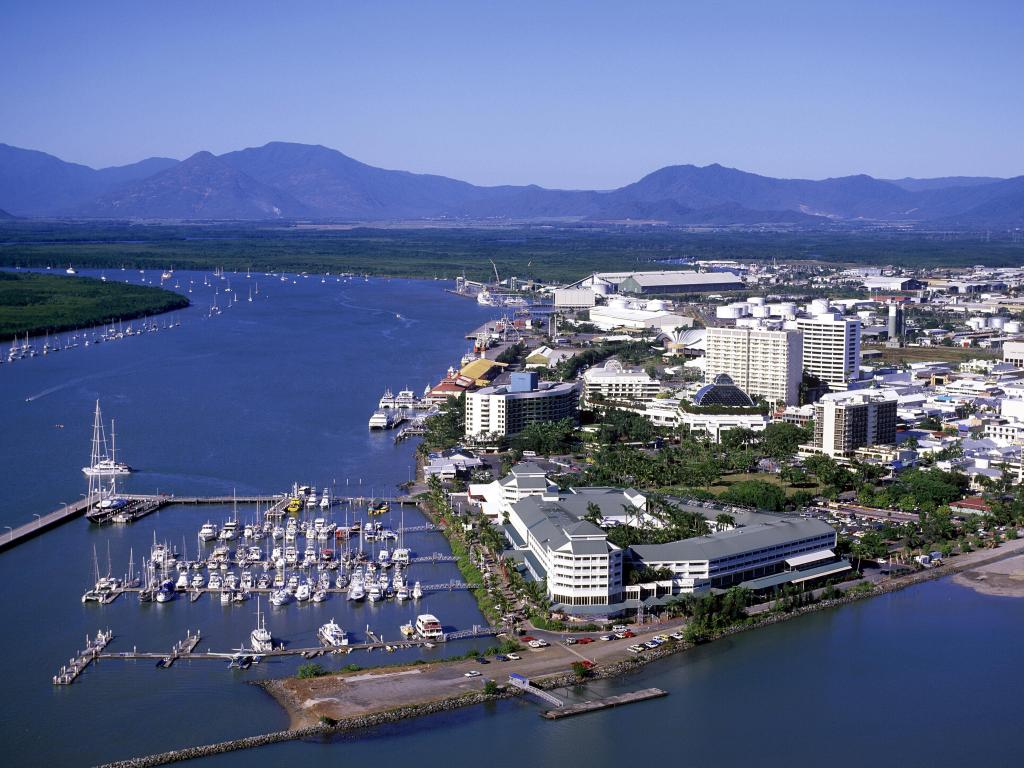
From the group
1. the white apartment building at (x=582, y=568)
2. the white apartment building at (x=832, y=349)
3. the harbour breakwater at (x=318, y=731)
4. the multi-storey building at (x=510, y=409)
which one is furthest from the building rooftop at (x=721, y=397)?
the harbour breakwater at (x=318, y=731)

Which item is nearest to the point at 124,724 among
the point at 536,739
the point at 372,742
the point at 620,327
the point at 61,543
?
the point at 372,742

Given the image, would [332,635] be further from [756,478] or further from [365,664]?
[756,478]

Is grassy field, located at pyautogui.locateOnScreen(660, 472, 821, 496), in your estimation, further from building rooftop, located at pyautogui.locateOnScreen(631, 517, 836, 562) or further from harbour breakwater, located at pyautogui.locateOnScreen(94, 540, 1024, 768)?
harbour breakwater, located at pyautogui.locateOnScreen(94, 540, 1024, 768)

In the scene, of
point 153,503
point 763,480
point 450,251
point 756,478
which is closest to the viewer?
point 153,503

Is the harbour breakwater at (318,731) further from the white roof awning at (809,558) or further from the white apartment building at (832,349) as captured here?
the white apartment building at (832,349)

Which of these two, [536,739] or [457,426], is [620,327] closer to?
[457,426]

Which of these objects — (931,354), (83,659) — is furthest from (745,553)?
(931,354)
